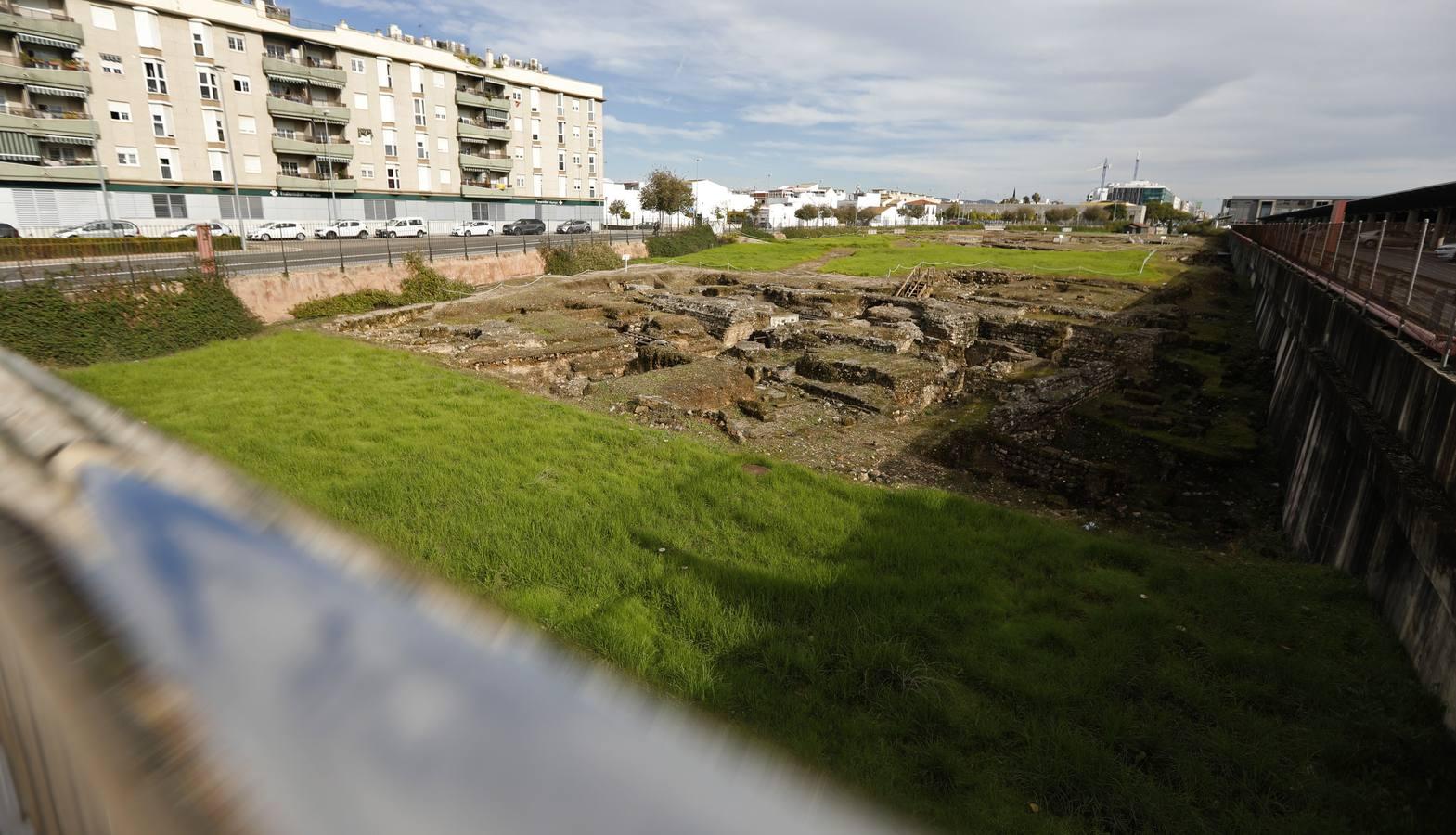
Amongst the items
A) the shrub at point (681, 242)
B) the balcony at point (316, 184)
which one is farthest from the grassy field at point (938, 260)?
the balcony at point (316, 184)

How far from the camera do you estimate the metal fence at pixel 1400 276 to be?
6512mm

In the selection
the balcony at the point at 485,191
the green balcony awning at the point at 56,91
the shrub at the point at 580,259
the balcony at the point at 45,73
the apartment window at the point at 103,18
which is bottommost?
the shrub at the point at 580,259

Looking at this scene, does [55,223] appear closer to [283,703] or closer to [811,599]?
[811,599]

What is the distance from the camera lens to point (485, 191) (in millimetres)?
52844

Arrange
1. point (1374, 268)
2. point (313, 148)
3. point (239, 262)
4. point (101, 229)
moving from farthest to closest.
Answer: point (313, 148), point (101, 229), point (239, 262), point (1374, 268)

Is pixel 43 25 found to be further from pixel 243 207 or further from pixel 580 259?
pixel 580 259

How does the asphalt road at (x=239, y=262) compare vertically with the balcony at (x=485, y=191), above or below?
A: below

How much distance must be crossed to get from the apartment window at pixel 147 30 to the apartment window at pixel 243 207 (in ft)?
20.6

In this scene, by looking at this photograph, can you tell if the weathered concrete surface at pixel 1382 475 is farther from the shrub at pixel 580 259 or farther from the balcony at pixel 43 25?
the balcony at pixel 43 25

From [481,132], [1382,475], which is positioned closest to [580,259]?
[481,132]

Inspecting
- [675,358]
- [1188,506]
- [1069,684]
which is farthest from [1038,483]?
[675,358]

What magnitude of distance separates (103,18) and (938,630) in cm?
4820

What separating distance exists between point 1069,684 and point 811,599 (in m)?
2.01

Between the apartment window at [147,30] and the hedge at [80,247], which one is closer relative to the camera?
the hedge at [80,247]
